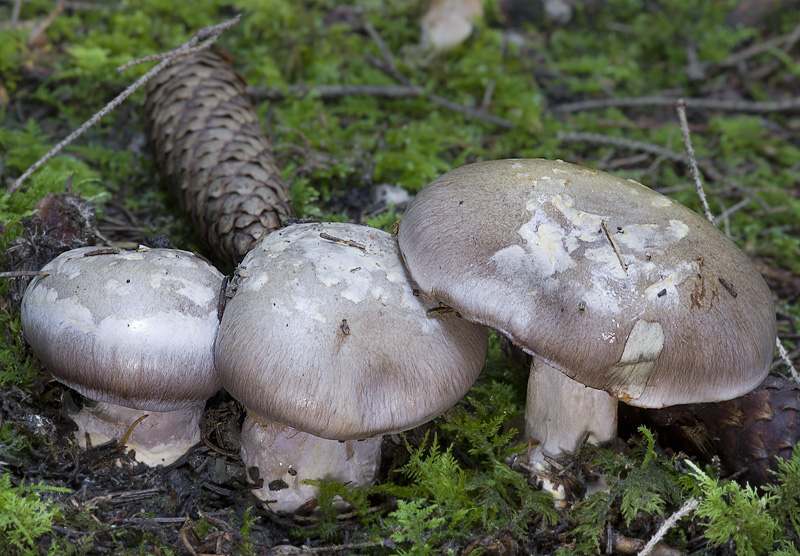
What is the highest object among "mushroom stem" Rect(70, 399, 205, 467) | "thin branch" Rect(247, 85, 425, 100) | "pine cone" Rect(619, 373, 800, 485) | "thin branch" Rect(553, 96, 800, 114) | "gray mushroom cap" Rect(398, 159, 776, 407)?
"gray mushroom cap" Rect(398, 159, 776, 407)

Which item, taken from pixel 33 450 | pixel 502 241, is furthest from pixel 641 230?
pixel 33 450

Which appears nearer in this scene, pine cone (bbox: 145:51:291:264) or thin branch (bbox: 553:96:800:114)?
pine cone (bbox: 145:51:291:264)

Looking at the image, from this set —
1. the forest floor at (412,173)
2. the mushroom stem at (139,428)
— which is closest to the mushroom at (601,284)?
the forest floor at (412,173)

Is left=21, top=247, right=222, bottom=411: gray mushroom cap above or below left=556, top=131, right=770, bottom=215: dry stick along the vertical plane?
above

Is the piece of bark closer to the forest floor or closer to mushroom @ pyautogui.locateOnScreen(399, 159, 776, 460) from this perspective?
the forest floor

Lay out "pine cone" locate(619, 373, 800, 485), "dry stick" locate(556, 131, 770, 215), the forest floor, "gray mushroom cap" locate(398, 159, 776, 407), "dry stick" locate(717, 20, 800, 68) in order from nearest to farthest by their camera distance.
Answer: "gray mushroom cap" locate(398, 159, 776, 407), the forest floor, "pine cone" locate(619, 373, 800, 485), "dry stick" locate(556, 131, 770, 215), "dry stick" locate(717, 20, 800, 68)

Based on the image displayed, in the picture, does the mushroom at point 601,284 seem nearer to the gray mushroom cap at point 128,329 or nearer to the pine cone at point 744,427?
the pine cone at point 744,427

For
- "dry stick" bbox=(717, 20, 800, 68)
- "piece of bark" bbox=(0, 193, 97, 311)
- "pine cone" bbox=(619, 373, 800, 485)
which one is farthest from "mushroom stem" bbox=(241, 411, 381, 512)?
"dry stick" bbox=(717, 20, 800, 68)
